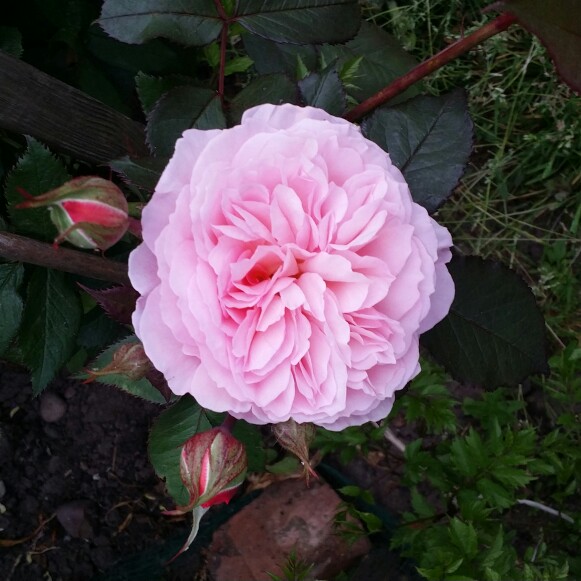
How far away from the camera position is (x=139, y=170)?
0.58 metres

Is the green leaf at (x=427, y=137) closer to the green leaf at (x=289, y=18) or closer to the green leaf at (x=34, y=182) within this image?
the green leaf at (x=289, y=18)

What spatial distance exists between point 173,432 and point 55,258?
27 centimetres

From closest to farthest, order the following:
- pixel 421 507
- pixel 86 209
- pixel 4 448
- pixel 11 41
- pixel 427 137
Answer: pixel 86 209 → pixel 427 137 → pixel 11 41 → pixel 421 507 → pixel 4 448

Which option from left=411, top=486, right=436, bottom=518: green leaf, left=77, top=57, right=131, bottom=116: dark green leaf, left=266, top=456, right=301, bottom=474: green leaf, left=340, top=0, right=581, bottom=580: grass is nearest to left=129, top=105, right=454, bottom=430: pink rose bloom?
left=77, top=57, right=131, bottom=116: dark green leaf

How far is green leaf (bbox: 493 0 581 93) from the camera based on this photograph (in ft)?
1.55

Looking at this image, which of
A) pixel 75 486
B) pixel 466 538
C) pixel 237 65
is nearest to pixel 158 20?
pixel 237 65

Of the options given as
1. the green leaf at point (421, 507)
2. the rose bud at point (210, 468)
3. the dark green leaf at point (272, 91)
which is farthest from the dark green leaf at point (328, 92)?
the green leaf at point (421, 507)

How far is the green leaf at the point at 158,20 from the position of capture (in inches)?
23.6

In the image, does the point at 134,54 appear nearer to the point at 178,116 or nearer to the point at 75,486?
the point at 178,116

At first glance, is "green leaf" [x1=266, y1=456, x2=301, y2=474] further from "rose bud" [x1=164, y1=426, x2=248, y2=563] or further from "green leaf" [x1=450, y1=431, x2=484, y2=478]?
"rose bud" [x1=164, y1=426, x2=248, y2=563]

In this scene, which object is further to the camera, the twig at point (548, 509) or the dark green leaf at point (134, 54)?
the twig at point (548, 509)

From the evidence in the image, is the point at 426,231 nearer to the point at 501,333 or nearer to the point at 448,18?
the point at 501,333

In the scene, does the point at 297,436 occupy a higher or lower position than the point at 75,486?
higher

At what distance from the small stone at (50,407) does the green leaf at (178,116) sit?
0.93 m
